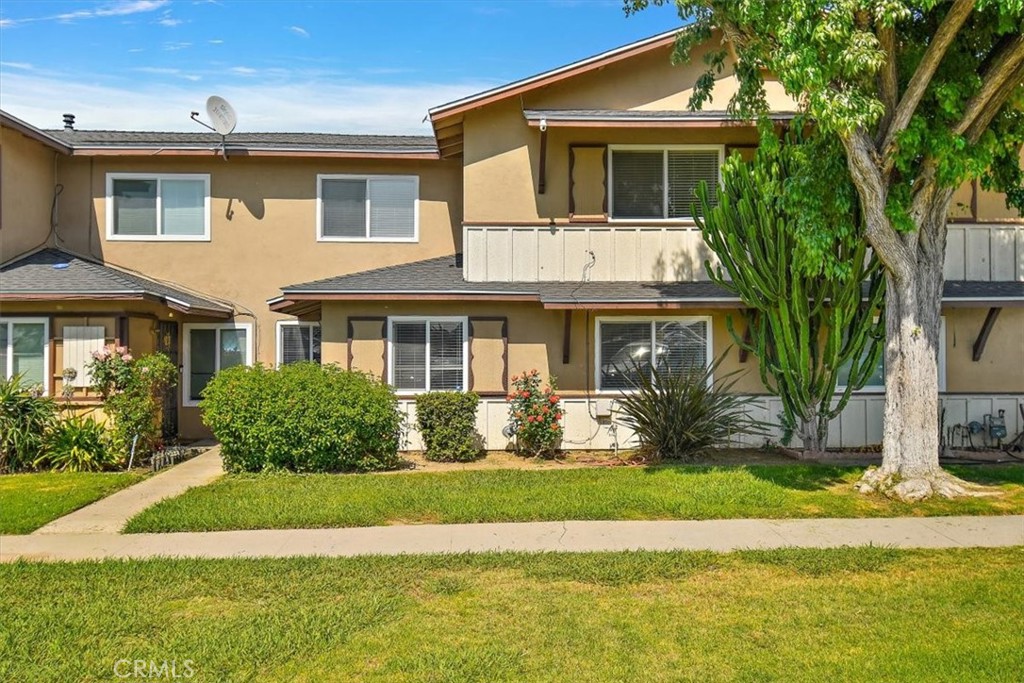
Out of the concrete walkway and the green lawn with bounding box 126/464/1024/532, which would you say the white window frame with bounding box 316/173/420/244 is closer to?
the concrete walkway

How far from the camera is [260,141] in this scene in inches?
605

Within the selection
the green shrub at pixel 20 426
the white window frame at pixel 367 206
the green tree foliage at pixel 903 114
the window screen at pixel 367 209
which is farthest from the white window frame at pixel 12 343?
the green tree foliage at pixel 903 114

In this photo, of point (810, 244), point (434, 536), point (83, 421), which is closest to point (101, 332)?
point (83, 421)

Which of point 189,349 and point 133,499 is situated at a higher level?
point 189,349

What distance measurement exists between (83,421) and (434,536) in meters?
7.91

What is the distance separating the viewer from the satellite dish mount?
48.9ft

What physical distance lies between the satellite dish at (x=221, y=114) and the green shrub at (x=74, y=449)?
6.55 meters

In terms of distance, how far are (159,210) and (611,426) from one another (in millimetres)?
10540

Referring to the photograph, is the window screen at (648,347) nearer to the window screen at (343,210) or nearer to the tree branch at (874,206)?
the tree branch at (874,206)

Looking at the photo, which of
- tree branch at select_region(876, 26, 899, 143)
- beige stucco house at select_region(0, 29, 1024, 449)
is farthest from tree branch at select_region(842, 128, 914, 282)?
beige stucco house at select_region(0, 29, 1024, 449)

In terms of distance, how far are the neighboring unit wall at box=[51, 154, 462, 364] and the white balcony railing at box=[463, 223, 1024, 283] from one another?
242 centimetres

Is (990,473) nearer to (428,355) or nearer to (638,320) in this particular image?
(638,320)

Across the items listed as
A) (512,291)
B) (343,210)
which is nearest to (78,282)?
(343,210)

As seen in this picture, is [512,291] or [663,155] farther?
[663,155]
